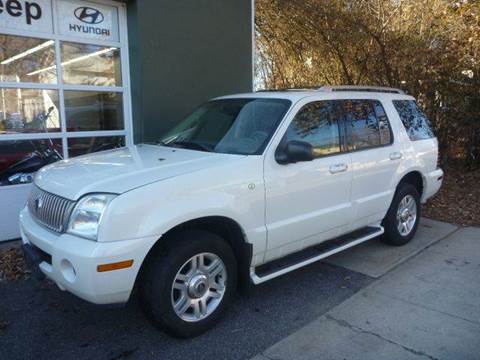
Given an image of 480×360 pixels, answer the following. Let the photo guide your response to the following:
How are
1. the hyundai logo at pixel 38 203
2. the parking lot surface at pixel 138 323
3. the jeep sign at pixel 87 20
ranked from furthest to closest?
the jeep sign at pixel 87 20
the hyundai logo at pixel 38 203
the parking lot surface at pixel 138 323

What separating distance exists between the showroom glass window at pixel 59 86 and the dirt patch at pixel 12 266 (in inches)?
37.7

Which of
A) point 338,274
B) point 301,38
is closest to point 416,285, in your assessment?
point 338,274

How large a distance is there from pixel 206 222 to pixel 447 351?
77.5 inches

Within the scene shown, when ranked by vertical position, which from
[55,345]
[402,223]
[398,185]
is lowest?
[55,345]

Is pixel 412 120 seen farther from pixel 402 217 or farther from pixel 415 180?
pixel 402 217

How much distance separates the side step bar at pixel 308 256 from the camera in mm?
3828

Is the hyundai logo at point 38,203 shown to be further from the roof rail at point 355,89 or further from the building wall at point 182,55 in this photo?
the building wall at point 182,55

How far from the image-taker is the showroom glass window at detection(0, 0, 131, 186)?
18.6 ft

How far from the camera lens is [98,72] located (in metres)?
6.46

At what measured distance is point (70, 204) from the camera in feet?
10.3

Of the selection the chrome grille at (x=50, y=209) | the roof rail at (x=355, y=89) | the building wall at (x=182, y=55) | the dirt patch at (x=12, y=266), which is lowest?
the dirt patch at (x=12, y=266)

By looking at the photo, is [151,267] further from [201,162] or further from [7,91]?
[7,91]

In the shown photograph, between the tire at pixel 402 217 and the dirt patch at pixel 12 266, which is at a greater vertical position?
the tire at pixel 402 217

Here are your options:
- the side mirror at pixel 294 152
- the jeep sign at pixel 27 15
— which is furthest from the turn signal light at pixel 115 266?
the jeep sign at pixel 27 15
